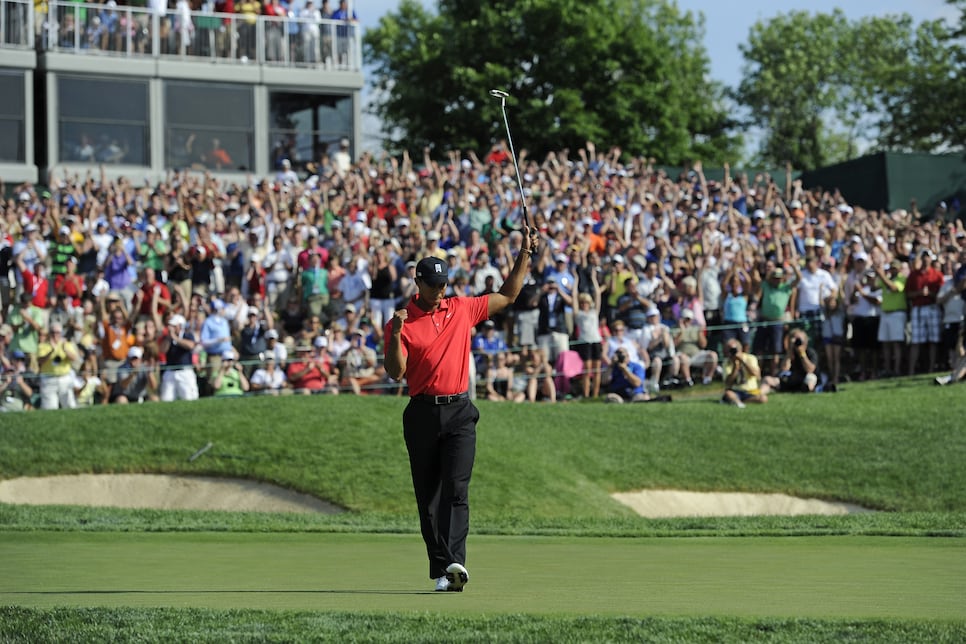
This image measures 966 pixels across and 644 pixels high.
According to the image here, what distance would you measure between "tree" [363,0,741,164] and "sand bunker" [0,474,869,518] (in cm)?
3677

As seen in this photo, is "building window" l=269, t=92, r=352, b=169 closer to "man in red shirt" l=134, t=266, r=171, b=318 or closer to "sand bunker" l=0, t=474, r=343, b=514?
"man in red shirt" l=134, t=266, r=171, b=318

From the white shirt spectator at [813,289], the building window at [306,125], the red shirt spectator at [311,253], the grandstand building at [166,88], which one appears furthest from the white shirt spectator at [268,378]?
the building window at [306,125]

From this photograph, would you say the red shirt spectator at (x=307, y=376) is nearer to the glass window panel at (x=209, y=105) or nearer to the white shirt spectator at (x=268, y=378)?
the white shirt spectator at (x=268, y=378)

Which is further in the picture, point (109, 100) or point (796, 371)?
point (109, 100)

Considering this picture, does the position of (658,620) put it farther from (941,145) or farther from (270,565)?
(941,145)

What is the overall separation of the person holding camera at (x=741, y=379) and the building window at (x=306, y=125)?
62.8 ft

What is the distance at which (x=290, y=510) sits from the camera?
18.4 meters

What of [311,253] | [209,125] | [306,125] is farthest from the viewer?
[306,125]

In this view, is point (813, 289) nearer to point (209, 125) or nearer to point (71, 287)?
point (71, 287)

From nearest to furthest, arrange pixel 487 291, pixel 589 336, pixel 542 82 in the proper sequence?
1. pixel 487 291
2. pixel 589 336
3. pixel 542 82

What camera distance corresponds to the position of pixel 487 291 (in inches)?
887

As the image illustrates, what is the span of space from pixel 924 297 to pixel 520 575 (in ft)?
49.2

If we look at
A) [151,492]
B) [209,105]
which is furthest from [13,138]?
[151,492]

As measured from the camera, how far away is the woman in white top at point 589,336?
2277 cm
